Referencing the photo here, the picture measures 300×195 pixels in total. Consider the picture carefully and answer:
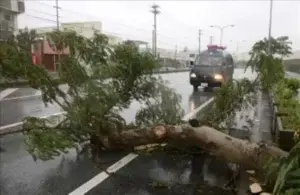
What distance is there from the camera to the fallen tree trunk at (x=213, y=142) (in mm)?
4359

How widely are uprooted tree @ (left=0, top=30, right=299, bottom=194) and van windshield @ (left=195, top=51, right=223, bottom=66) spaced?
11536mm

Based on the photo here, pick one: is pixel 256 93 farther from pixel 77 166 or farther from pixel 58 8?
pixel 58 8

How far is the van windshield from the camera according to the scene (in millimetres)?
18342

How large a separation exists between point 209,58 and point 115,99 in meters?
13.8

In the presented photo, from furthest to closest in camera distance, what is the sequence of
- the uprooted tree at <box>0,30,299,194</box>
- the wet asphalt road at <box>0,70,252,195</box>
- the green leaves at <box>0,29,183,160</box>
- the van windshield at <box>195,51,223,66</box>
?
1. the van windshield at <box>195,51,223,66</box>
2. the green leaves at <box>0,29,183,160</box>
3. the uprooted tree at <box>0,30,299,194</box>
4. the wet asphalt road at <box>0,70,252,195</box>

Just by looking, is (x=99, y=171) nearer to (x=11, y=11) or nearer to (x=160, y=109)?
(x=160, y=109)

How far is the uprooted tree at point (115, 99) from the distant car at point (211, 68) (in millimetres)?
10683

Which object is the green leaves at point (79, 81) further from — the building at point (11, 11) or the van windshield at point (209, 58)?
the building at point (11, 11)

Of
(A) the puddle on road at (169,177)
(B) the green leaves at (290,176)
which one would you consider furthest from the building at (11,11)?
(B) the green leaves at (290,176)

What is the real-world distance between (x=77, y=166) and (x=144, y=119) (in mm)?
1569

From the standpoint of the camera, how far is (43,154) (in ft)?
15.5

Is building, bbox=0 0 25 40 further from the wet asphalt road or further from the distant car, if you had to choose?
the wet asphalt road

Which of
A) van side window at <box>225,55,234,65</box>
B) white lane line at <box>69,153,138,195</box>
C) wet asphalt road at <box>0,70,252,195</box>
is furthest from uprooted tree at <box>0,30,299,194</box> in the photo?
van side window at <box>225,55,234,65</box>

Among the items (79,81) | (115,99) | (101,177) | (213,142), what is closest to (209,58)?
(115,99)
